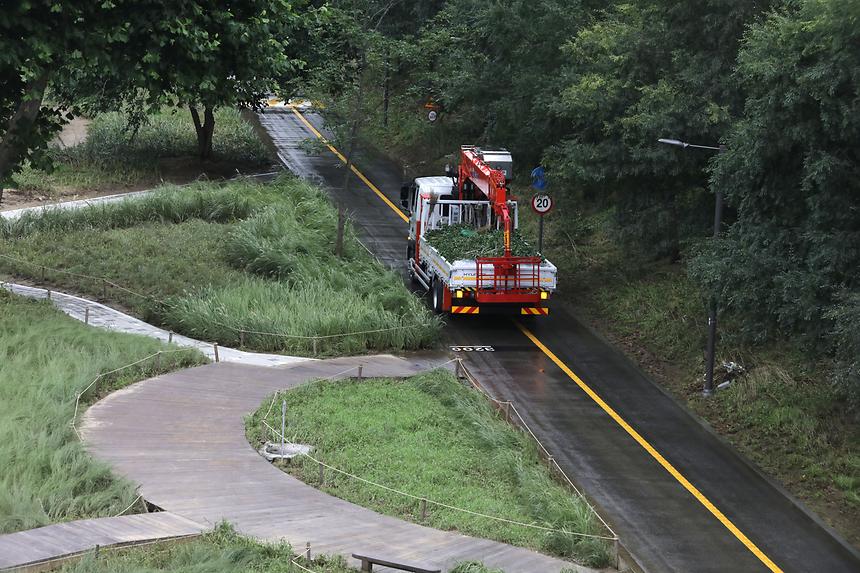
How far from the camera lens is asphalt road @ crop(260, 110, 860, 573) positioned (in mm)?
17781

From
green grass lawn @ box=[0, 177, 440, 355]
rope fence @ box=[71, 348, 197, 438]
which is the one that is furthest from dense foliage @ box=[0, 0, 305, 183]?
rope fence @ box=[71, 348, 197, 438]

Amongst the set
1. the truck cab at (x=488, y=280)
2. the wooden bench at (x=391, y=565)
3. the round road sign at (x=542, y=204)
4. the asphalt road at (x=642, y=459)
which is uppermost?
the round road sign at (x=542, y=204)

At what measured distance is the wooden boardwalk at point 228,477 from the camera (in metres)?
15.1

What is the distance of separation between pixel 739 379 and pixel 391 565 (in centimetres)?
1443

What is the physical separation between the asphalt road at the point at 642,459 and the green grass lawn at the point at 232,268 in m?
2.48

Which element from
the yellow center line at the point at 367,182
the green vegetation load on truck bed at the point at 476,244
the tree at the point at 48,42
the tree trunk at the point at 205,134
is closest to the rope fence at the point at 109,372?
the tree at the point at 48,42

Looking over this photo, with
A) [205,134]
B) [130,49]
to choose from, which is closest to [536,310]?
[130,49]

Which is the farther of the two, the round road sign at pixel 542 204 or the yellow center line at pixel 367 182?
the yellow center line at pixel 367 182

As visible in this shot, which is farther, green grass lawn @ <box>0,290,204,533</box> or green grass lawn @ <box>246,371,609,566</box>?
green grass lawn @ <box>246,371,609,566</box>

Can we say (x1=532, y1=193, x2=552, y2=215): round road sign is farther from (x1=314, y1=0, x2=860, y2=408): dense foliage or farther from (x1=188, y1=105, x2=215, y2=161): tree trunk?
(x1=188, y1=105, x2=215, y2=161): tree trunk

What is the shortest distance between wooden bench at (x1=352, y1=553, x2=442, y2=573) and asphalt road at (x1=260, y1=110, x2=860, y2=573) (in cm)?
455

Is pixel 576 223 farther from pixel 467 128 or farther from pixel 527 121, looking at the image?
pixel 467 128

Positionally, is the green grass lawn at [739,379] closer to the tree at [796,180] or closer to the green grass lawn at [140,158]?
the tree at [796,180]

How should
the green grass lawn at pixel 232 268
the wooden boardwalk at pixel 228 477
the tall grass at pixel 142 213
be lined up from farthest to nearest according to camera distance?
the tall grass at pixel 142 213, the green grass lawn at pixel 232 268, the wooden boardwalk at pixel 228 477
